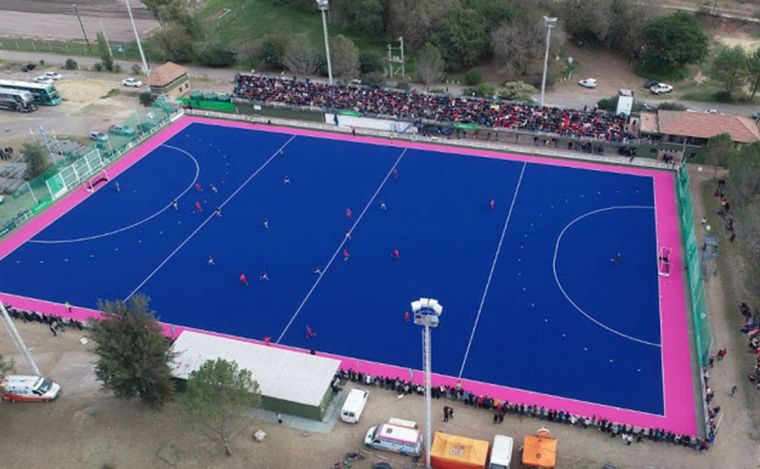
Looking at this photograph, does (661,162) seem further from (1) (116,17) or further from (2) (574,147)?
(1) (116,17)

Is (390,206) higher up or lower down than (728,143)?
lower down

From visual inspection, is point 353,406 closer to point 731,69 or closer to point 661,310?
point 661,310

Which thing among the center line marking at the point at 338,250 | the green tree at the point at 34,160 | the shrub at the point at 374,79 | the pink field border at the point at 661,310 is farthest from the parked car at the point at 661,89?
the green tree at the point at 34,160

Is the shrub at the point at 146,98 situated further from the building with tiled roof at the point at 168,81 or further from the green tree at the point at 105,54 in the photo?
the green tree at the point at 105,54

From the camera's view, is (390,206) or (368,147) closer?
(390,206)

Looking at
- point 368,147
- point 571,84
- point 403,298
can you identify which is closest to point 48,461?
point 403,298

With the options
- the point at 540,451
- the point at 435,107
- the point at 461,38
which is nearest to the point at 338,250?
the point at 540,451
